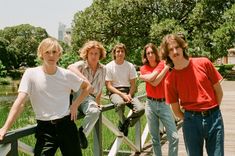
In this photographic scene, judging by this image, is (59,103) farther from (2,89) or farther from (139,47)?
(2,89)

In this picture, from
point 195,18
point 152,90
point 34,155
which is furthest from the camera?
point 195,18

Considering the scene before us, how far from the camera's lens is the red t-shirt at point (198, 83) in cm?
394

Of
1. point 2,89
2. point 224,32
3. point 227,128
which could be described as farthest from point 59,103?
point 2,89

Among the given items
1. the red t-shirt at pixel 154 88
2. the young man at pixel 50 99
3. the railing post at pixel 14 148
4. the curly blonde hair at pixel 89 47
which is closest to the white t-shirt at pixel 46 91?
the young man at pixel 50 99

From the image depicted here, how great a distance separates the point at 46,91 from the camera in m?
3.85

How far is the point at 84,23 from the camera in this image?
36875 millimetres

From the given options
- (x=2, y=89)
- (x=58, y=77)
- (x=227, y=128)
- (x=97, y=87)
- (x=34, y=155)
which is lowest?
Result: (x=2, y=89)

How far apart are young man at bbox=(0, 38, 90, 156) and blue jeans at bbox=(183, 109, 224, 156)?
112cm

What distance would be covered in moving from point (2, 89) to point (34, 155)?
49868 mm

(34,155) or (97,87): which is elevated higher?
(97,87)

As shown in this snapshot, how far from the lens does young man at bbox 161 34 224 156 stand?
3.94 meters

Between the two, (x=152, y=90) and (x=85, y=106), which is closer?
(x=85, y=106)

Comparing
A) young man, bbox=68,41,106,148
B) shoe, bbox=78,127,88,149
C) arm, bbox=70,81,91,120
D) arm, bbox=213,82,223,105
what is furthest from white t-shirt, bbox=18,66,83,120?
arm, bbox=213,82,223,105

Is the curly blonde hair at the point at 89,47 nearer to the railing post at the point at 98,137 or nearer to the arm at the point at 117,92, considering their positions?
the railing post at the point at 98,137
